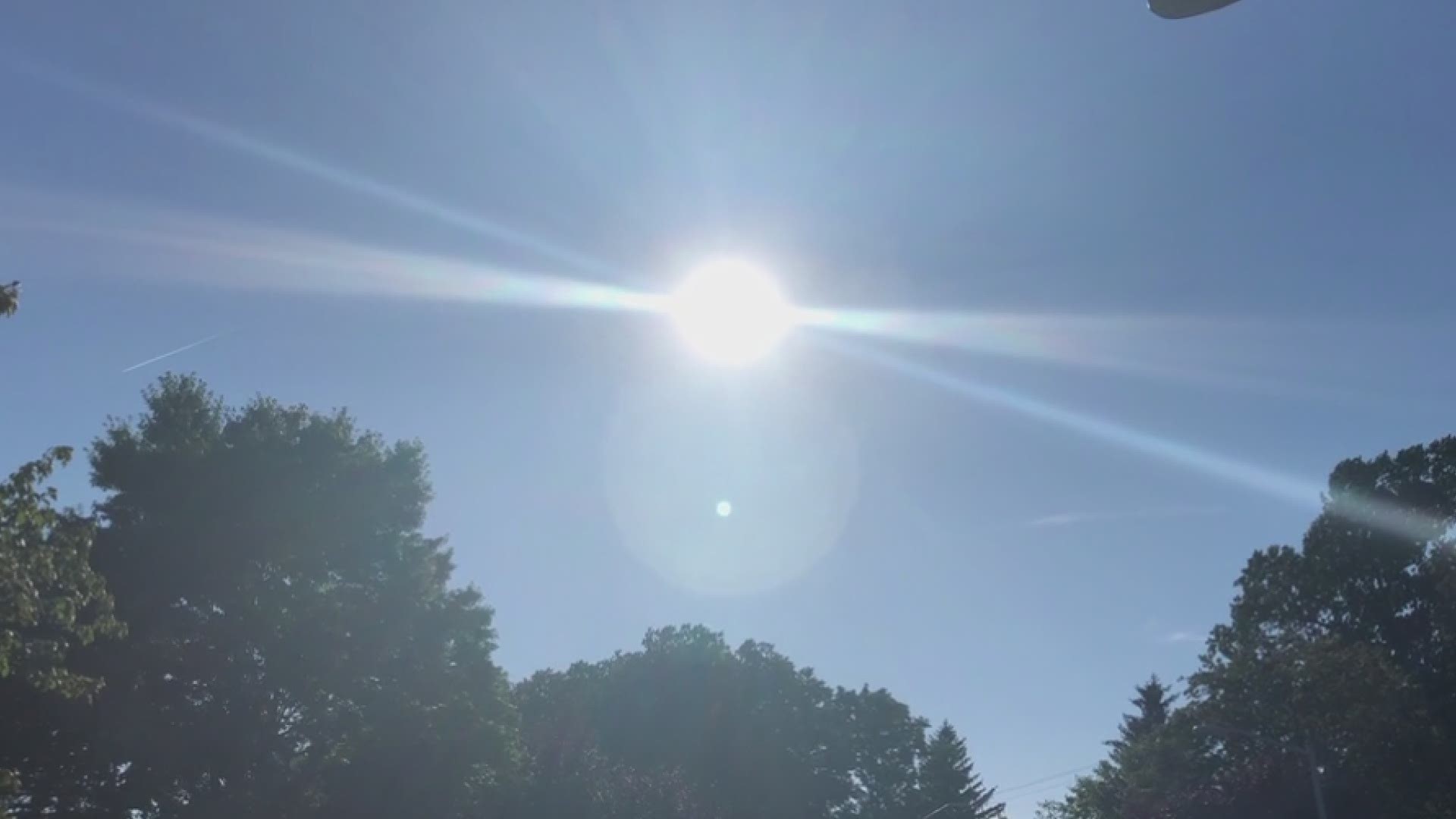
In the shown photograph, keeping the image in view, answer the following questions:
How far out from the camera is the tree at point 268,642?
1158 inches

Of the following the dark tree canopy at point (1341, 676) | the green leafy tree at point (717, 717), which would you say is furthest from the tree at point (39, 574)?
the green leafy tree at point (717, 717)

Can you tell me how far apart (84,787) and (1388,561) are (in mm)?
46341

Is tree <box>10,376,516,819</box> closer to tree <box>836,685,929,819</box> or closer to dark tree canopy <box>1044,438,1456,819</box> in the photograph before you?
dark tree canopy <box>1044,438,1456,819</box>

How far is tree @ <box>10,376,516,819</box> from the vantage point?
96.5ft

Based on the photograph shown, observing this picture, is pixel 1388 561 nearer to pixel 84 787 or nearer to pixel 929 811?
pixel 929 811

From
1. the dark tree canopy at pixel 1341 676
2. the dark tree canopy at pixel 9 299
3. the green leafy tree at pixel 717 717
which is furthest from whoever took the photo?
the green leafy tree at pixel 717 717

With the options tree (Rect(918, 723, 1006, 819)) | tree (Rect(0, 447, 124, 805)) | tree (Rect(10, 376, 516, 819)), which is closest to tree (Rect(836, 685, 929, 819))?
tree (Rect(918, 723, 1006, 819))

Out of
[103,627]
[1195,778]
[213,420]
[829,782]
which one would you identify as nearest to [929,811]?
[829,782]

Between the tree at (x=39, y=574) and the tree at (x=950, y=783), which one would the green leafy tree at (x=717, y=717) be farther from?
the tree at (x=39, y=574)

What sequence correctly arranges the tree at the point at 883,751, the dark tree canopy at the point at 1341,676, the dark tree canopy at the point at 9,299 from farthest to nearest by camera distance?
the tree at the point at 883,751 → the dark tree canopy at the point at 1341,676 → the dark tree canopy at the point at 9,299

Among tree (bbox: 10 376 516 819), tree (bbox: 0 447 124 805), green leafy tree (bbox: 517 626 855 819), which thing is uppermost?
green leafy tree (bbox: 517 626 855 819)

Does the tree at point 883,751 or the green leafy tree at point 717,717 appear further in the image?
the tree at point 883,751

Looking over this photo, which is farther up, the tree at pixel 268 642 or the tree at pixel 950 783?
the tree at pixel 950 783

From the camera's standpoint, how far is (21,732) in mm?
28062
